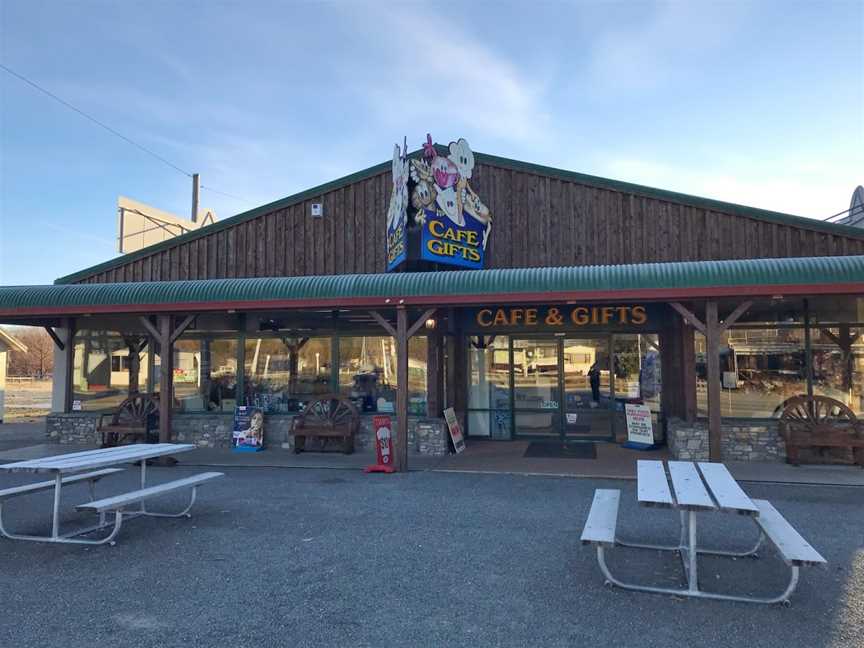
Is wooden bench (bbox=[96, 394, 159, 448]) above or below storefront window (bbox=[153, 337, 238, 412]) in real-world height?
below

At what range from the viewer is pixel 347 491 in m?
7.72

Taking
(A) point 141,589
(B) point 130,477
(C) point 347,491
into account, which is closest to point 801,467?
(C) point 347,491

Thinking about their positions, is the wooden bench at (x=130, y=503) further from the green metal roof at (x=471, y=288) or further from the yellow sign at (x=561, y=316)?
the yellow sign at (x=561, y=316)

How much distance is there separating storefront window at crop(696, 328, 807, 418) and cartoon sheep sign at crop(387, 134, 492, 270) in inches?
182

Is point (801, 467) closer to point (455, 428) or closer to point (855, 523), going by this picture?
point (855, 523)

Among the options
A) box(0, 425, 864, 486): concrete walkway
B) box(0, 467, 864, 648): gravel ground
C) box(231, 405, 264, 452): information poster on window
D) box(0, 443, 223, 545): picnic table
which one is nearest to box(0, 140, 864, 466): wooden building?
box(231, 405, 264, 452): information poster on window

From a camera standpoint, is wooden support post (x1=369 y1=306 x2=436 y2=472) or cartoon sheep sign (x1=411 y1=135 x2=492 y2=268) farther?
cartoon sheep sign (x1=411 y1=135 x2=492 y2=268)

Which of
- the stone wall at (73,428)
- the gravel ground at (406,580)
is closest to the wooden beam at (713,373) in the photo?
the gravel ground at (406,580)

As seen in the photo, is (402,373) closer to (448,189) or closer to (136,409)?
(448,189)

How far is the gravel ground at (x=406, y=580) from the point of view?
3670 mm

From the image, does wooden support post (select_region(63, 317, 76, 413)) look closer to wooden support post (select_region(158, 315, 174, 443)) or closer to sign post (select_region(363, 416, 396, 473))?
wooden support post (select_region(158, 315, 174, 443))

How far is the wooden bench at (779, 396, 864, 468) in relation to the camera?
9.02 m

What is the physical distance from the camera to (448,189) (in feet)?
39.2

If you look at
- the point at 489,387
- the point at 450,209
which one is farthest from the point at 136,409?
the point at 450,209
